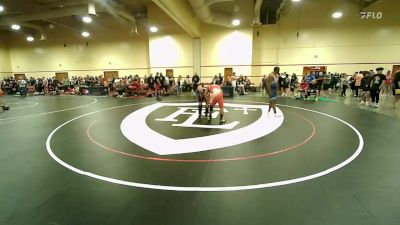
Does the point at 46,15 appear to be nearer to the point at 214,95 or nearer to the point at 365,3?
the point at 214,95

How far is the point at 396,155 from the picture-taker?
15.6ft

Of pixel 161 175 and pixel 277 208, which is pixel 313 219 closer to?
pixel 277 208

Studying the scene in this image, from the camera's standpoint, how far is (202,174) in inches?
158

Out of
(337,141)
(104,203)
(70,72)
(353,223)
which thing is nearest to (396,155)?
(337,141)

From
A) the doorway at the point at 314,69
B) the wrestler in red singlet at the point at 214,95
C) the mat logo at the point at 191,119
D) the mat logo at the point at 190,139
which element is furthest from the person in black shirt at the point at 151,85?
the doorway at the point at 314,69

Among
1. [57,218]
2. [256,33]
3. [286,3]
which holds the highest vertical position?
[286,3]

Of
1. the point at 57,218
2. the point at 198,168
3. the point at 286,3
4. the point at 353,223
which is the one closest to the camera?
the point at 353,223

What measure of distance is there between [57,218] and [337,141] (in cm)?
581

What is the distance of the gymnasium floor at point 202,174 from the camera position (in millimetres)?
2908

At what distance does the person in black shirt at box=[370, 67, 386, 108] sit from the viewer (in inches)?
384

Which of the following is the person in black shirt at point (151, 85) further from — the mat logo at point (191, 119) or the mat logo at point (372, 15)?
the mat logo at point (372, 15)

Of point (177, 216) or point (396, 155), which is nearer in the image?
point (177, 216)

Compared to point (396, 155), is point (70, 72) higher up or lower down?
higher up

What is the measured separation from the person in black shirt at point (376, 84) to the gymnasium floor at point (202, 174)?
2973 mm
